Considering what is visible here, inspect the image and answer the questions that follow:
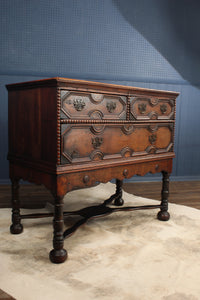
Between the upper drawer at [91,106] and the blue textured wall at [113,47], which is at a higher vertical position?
the blue textured wall at [113,47]

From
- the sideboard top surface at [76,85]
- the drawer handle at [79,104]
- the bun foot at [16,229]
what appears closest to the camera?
the sideboard top surface at [76,85]

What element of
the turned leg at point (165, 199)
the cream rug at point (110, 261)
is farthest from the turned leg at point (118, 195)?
the turned leg at point (165, 199)

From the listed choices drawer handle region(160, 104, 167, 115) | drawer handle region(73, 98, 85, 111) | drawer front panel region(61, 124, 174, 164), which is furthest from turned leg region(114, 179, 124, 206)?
drawer handle region(73, 98, 85, 111)

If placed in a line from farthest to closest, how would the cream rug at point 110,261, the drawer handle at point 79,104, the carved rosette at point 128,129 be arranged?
the carved rosette at point 128,129 < the drawer handle at point 79,104 < the cream rug at point 110,261

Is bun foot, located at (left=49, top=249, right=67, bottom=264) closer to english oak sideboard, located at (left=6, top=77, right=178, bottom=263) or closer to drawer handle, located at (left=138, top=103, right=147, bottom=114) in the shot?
english oak sideboard, located at (left=6, top=77, right=178, bottom=263)

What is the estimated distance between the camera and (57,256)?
2270mm

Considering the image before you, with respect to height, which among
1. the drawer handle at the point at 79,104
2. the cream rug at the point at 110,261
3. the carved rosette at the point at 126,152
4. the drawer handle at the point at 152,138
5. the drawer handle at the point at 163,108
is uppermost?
the drawer handle at the point at 79,104

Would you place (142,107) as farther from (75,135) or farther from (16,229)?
(16,229)

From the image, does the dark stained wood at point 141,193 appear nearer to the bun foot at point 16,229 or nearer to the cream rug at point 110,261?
the cream rug at point 110,261

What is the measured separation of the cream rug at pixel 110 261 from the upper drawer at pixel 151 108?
116cm

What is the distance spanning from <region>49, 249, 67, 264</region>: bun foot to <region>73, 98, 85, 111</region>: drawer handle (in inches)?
44.7

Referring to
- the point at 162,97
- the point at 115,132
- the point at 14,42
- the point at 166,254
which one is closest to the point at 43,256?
the point at 166,254

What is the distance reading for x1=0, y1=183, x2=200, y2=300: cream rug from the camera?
194 cm

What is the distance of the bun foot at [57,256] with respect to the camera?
89.4 inches
